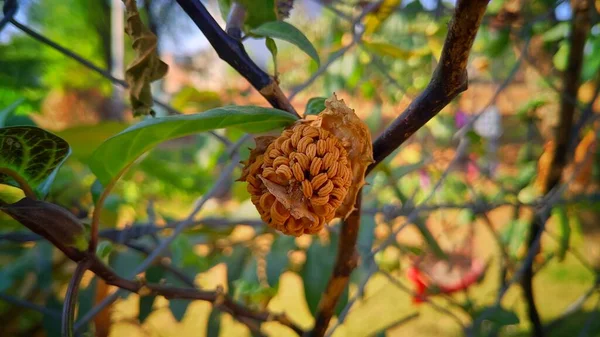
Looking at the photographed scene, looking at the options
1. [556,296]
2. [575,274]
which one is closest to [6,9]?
[556,296]

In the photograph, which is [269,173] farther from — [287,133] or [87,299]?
[87,299]

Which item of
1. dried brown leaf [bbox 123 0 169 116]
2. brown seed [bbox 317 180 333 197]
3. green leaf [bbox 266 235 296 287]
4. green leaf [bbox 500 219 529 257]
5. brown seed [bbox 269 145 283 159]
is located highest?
dried brown leaf [bbox 123 0 169 116]

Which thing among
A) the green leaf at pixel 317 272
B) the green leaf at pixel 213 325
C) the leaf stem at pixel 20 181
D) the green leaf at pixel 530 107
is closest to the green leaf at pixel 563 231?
the green leaf at pixel 530 107

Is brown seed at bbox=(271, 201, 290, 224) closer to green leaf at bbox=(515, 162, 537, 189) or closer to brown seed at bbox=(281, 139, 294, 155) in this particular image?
brown seed at bbox=(281, 139, 294, 155)

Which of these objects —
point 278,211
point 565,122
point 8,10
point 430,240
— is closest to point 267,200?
point 278,211

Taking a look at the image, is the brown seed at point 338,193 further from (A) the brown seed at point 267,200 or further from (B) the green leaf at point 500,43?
(B) the green leaf at point 500,43

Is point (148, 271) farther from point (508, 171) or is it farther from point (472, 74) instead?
point (508, 171)

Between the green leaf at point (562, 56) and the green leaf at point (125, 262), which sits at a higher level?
the green leaf at point (562, 56)

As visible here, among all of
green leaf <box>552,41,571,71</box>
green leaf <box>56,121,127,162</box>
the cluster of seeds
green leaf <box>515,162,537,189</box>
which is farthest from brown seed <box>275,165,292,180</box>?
green leaf <box>515,162,537,189</box>
